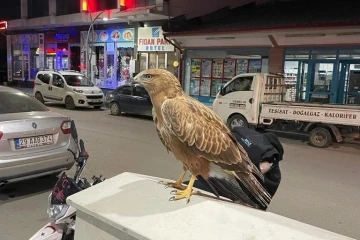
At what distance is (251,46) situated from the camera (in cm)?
1493

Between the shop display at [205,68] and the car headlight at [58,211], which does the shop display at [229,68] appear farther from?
the car headlight at [58,211]

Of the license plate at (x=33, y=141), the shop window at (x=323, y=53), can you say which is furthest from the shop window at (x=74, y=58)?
the license plate at (x=33, y=141)

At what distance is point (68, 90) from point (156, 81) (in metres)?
15.2

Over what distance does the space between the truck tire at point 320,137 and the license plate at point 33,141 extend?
7.43 metres

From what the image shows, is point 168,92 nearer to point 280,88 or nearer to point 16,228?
point 16,228

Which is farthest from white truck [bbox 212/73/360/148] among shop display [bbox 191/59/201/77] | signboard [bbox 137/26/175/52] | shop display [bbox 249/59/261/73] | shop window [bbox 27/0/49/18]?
shop window [bbox 27/0/49/18]

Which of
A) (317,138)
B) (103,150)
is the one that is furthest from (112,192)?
(317,138)

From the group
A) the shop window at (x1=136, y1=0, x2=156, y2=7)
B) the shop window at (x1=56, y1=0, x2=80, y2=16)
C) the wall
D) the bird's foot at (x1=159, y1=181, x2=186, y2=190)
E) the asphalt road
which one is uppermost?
the shop window at (x1=56, y1=0, x2=80, y2=16)

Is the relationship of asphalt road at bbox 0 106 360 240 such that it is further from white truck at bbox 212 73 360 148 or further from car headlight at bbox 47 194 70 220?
car headlight at bbox 47 194 70 220

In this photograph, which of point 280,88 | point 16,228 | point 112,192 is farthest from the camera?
point 280,88

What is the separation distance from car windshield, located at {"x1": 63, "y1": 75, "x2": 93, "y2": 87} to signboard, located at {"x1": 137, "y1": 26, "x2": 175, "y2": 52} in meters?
4.19

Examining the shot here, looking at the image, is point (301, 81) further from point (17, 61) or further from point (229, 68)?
point (17, 61)

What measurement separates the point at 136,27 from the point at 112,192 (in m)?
18.7

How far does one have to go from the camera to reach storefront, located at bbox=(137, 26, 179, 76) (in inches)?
726
